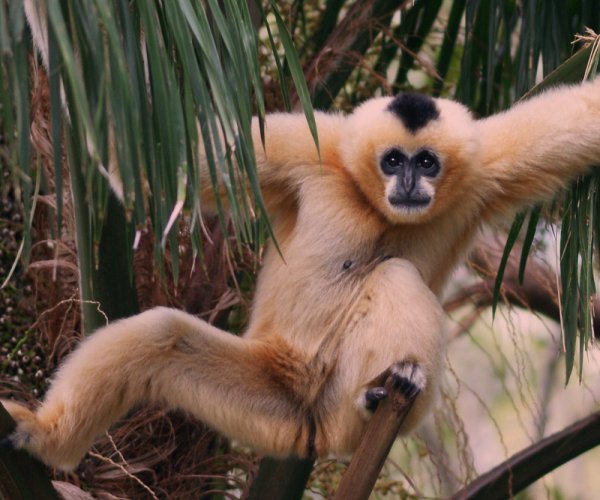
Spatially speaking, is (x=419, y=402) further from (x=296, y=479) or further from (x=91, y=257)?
(x=91, y=257)

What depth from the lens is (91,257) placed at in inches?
175

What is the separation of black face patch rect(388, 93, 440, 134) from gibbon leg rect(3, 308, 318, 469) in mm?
1271

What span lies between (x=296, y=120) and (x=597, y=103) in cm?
139

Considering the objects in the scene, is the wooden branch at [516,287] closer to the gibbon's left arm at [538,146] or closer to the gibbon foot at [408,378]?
the gibbon's left arm at [538,146]

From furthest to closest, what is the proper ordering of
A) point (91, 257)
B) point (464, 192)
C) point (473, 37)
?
point (473, 37)
point (464, 192)
point (91, 257)

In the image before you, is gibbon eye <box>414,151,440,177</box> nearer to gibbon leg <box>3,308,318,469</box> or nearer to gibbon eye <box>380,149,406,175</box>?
gibbon eye <box>380,149,406,175</box>

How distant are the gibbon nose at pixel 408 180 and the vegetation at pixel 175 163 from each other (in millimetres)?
532

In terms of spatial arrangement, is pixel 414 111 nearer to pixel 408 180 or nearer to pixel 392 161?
pixel 392 161

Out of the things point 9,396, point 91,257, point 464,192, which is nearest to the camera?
point 91,257

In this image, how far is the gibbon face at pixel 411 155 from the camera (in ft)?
15.5

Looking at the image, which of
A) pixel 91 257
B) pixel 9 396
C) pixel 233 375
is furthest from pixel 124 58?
pixel 9 396

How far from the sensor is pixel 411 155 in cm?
497

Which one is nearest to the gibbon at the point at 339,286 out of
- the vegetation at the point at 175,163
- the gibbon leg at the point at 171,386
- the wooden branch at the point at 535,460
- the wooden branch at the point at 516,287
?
the gibbon leg at the point at 171,386

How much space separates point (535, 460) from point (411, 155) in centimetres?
164
